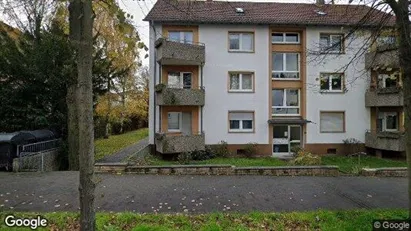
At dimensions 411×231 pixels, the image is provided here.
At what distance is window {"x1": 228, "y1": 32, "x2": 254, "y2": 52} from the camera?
2167 cm

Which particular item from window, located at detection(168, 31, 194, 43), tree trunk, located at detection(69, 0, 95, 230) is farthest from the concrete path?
window, located at detection(168, 31, 194, 43)

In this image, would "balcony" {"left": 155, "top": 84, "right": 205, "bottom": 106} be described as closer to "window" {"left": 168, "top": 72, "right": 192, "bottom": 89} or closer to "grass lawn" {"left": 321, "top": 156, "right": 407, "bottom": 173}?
"window" {"left": 168, "top": 72, "right": 192, "bottom": 89}

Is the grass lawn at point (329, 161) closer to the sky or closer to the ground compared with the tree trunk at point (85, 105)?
closer to the ground

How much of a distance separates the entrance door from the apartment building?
0.07m

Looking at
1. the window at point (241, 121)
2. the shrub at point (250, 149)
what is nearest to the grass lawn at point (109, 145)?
the window at point (241, 121)

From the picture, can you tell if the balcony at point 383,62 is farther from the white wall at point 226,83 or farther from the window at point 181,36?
the window at point 181,36

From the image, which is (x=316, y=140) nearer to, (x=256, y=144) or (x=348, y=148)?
(x=348, y=148)

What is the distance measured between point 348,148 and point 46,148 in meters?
19.5

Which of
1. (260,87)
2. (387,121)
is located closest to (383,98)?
(387,121)

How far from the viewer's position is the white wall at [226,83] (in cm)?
2122

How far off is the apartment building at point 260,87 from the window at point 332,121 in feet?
0.24

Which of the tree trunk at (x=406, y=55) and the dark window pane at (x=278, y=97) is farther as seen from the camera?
the dark window pane at (x=278, y=97)

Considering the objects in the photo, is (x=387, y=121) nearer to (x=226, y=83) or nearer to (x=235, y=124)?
(x=235, y=124)

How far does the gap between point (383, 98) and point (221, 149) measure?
463 inches
